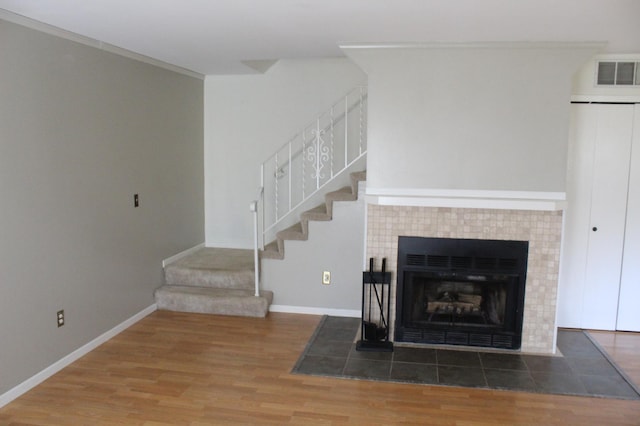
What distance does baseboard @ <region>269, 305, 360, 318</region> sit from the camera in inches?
187

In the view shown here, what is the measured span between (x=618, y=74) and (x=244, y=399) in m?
3.93

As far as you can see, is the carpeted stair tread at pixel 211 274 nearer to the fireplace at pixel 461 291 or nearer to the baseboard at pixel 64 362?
the baseboard at pixel 64 362

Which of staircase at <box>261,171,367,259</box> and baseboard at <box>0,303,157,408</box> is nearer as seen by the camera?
baseboard at <box>0,303,157,408</box>

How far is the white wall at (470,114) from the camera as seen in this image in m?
3.75

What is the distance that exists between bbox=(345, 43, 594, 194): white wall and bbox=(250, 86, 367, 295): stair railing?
4.24 ft

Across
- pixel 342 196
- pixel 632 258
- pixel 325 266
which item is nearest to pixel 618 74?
pixel 632 258

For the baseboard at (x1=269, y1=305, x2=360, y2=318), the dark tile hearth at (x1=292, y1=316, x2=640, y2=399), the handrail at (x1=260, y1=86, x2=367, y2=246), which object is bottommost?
the dark tile hearth at (x1=292, y1=316, x2=640, y2=399)

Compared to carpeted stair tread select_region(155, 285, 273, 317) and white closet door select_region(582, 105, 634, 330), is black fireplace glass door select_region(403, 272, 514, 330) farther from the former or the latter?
carpeted stair tread select_region(155, 285, 273, 317)

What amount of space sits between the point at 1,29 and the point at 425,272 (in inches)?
133

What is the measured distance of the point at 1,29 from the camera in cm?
302

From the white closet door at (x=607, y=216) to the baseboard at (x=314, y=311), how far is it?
6.90 feet

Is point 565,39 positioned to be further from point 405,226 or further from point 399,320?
point 399,320

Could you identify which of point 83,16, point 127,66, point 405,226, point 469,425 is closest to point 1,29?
point 83,16

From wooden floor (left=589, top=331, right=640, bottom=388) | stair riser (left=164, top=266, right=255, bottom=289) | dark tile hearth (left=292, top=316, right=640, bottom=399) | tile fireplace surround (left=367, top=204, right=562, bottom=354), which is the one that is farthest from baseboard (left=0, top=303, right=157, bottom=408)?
wooden floor (left=589, top=331, right=640, bottom=388)
